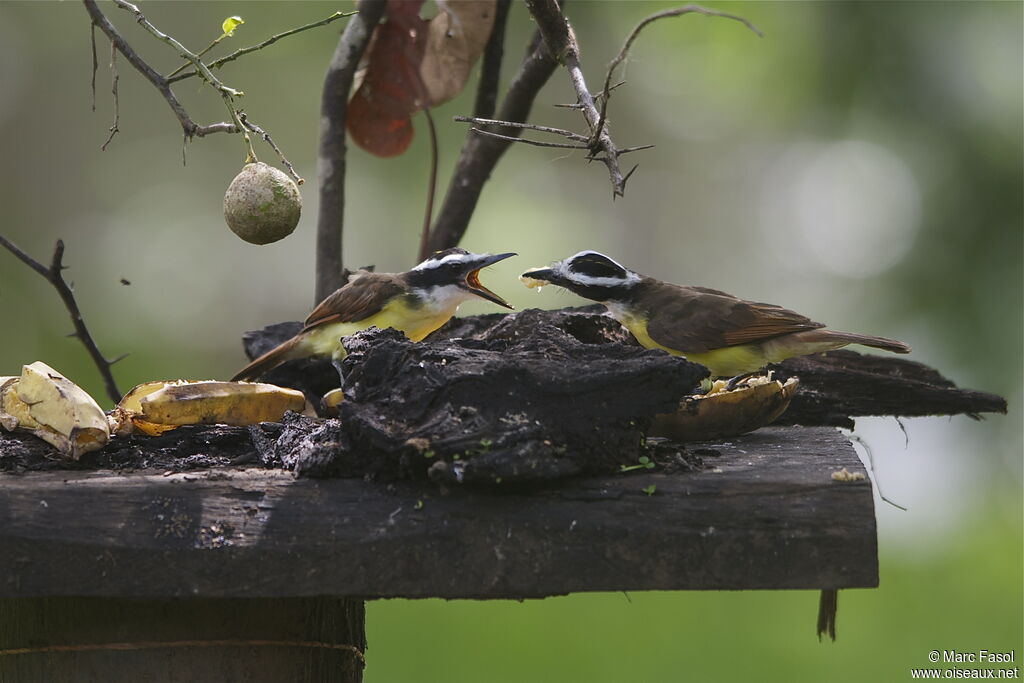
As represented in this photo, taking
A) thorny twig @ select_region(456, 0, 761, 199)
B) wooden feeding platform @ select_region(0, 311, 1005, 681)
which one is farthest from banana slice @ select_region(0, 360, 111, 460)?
thorny twig @ select_region(456, 0, 761, 199)

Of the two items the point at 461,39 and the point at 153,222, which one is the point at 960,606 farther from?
the point at 153,222

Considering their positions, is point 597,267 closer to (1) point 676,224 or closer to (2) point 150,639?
(2) point 150,639

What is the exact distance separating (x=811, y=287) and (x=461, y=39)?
11.3ft

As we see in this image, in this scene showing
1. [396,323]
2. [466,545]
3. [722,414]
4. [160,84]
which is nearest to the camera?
[466,545]

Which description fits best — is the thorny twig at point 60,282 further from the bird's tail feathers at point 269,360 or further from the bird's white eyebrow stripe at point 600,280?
the bird's white eyebrow stripe at point 600,280

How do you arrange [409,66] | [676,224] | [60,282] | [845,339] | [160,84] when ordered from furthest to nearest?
[676,224]
[409,66]
[845,339]
[60,282]
[160,84]

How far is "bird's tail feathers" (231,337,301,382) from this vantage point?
3711 mm

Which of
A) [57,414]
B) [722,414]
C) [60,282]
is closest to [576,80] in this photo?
[722,414]

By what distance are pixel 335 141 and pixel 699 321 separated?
1.52m

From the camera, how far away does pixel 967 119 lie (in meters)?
5.63

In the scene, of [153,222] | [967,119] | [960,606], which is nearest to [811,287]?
[967,119]

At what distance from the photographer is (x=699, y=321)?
3641 millimetres

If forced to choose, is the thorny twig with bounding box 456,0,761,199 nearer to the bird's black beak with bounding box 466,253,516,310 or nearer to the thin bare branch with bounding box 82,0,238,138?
the thin bare branch with bounding box 82,0,238,138

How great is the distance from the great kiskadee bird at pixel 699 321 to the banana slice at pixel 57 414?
5.00ft
